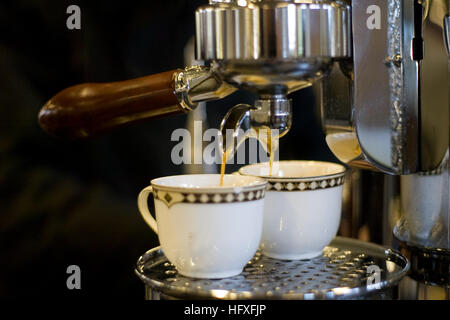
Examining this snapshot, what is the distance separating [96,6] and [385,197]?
1.20ft

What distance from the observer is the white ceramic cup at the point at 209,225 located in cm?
49

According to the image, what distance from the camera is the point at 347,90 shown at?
537 mm

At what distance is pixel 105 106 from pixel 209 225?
12 cm

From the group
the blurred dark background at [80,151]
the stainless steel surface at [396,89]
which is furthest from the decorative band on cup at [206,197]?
the blurred dark background at [80,151]

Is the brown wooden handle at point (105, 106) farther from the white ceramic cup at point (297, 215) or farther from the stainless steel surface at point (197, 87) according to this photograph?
the white ceramic cup at point (297, 215)

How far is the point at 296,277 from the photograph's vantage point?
19.7 inches

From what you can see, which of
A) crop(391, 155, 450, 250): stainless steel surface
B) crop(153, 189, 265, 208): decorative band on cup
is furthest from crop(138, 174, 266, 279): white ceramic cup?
crop(391, 155, 450, 250): stainless steel surface

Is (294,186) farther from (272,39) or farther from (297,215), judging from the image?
(272,39)

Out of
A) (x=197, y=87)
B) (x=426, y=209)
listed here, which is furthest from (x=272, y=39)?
(x=426, y=209)

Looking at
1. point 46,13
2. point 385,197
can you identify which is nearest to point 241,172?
point 385,197

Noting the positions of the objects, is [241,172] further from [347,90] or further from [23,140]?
[23,140]

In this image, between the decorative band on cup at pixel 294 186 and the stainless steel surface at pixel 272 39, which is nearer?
the stainless steel surface at pixel 272 39

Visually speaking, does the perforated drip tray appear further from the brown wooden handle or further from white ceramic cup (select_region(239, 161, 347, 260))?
the brown wooden handle

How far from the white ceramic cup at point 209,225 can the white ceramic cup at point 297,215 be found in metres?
0.04
